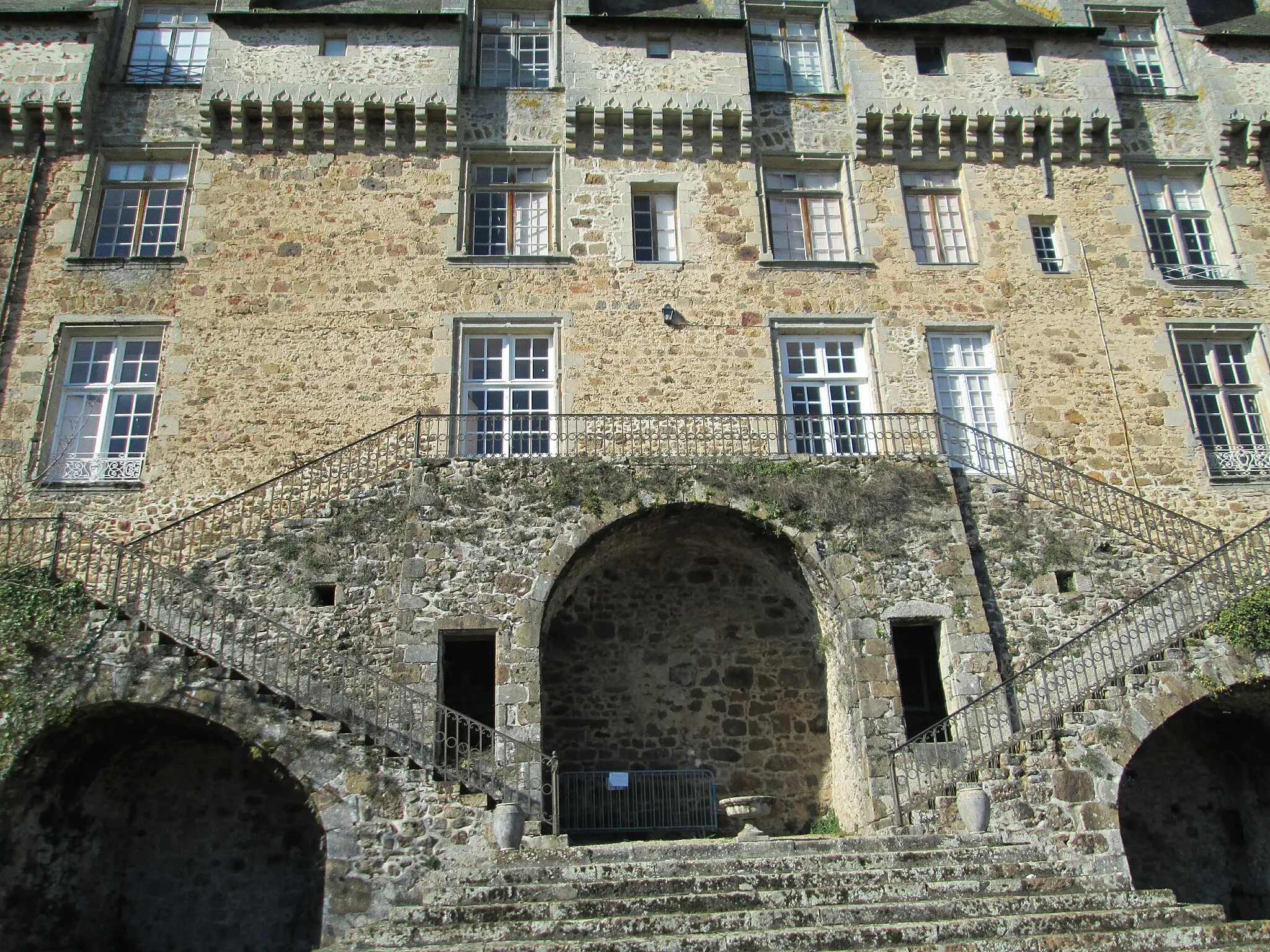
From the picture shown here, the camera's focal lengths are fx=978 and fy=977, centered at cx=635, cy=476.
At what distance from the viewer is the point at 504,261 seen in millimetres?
13977

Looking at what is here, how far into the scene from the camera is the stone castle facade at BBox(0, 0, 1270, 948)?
33.9 ft

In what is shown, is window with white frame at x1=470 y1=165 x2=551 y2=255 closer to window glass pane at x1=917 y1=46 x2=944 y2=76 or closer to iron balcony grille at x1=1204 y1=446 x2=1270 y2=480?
window glass pane at x1=917 y1=46 x2=944 y2=76

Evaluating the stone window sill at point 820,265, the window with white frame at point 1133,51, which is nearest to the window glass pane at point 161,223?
the stone window sill at point 820,265

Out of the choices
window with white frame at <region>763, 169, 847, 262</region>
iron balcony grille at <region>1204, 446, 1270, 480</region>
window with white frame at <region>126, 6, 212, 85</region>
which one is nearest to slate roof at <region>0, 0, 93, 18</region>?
window with white frame at <region>126, 6, 212, 85</region>

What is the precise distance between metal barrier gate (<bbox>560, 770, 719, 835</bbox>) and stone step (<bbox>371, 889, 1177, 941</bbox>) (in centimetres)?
346

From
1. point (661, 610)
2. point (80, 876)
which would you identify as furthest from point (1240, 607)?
point (80, 876)

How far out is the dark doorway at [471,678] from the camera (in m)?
11.5

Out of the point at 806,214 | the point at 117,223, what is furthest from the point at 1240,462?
the point at 117,223

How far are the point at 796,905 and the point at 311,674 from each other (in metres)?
5.63

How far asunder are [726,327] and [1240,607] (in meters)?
7.09

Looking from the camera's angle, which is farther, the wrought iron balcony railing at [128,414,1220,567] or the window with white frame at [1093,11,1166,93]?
the window with white frame at [1093,11,1166,93]

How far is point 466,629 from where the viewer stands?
1081cm

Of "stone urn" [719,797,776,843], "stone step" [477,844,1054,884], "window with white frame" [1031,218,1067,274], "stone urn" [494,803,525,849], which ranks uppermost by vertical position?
"window with white frame" [1031,218,1067,274]

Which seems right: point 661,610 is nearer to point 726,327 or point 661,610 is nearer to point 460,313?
point 726,327
